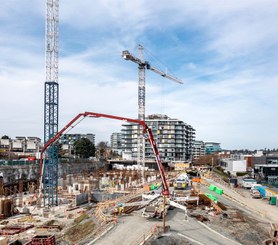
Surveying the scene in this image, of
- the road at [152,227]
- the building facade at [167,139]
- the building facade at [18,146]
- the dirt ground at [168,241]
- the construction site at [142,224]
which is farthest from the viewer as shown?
the building facade at [167,139]

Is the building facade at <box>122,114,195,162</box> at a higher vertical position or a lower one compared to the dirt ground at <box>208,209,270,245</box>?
higher

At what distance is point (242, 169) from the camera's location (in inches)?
3942

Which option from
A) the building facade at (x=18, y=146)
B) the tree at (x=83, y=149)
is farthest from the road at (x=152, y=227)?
the tree at (x=83, y=149)

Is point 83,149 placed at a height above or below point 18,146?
below

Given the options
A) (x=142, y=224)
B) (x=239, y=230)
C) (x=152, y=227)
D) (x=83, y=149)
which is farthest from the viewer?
(x=83, y=149)

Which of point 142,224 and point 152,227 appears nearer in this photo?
point 152,227

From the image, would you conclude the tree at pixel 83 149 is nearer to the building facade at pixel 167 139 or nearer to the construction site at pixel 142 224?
the building facade at pixel 167 139

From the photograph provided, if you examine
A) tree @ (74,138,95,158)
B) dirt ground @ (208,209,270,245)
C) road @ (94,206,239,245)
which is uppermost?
tree @ (74,138,95,158)

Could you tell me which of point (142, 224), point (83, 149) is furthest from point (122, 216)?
point (83, 149)

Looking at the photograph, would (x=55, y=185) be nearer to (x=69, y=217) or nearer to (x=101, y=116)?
(x=69, y=217)

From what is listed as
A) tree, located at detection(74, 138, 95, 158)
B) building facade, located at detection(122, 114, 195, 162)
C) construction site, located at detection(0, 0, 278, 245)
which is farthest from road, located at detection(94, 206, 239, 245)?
building facade, located at detection(122, 114, 195, 162)

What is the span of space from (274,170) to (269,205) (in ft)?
145

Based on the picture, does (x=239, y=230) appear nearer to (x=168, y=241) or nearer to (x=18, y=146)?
(x=168, y=241)

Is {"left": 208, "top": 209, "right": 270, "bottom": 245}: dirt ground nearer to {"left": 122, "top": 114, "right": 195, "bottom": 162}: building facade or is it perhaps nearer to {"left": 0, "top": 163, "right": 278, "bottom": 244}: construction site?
{"left": 0, "top": 163, "right": 278, "bottom": 244}: construction site
